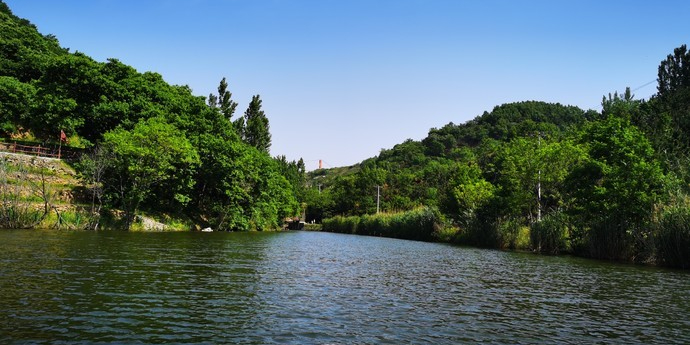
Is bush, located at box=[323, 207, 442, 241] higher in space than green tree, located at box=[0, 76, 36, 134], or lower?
lower

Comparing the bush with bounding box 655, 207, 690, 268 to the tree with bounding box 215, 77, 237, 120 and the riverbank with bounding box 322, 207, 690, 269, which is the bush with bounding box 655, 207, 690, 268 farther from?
the tree with bounding box 215, 77, 237, 120

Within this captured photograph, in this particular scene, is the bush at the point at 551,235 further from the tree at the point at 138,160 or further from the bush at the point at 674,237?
the tree at the point at 138,160

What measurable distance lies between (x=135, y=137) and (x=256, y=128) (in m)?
50.6

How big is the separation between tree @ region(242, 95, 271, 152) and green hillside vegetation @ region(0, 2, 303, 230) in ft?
70.3

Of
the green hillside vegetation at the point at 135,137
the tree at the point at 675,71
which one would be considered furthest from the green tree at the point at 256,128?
the tree at the point at 675,71

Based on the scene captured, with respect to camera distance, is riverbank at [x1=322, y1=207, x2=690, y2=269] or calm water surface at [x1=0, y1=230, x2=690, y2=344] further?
riverbank at [x1=322, y1=207, x2=690, y2=269]

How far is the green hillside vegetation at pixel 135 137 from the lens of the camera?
54.9 metres

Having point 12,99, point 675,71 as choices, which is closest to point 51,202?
point 12,99

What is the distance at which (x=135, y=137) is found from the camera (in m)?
54.9

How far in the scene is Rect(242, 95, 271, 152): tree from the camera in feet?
345

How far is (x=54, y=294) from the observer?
516 inches

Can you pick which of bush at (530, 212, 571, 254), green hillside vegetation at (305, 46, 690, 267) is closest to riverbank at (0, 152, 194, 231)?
green hillside vegetation at (305, 46, 690, 267)

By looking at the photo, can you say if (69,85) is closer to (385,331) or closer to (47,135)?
(47,135)

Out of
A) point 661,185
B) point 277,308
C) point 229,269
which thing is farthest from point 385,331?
point 661,185
